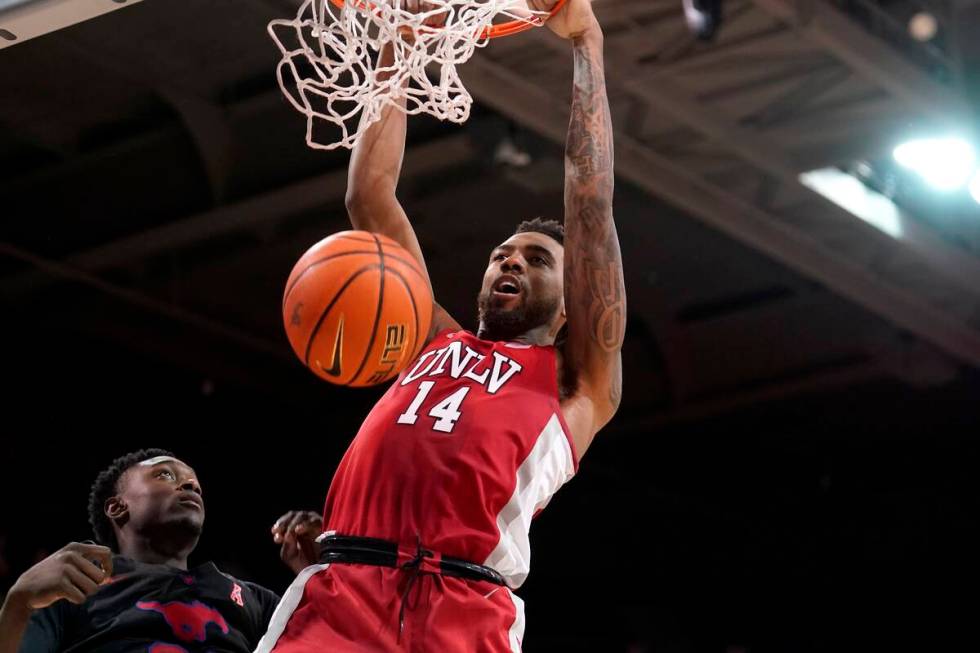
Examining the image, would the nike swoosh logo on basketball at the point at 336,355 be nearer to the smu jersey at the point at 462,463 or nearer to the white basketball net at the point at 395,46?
the smu jersey at the point at 462,463

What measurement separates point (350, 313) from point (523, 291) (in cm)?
61

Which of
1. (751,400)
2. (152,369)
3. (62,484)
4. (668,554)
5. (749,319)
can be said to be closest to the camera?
(62,484)

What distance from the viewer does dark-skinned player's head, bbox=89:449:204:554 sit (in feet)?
11.9

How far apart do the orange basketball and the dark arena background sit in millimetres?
1074

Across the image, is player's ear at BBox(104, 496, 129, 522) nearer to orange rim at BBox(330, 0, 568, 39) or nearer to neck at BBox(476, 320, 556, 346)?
neck at BBox(476, 320, 556, 346)

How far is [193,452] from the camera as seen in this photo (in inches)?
369

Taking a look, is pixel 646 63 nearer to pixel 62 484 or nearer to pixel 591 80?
pixel 591 80

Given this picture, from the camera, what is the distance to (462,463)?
2.76m

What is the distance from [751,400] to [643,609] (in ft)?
6.58

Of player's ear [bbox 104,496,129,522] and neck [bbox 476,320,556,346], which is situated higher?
neck [bbox 476,320,556,346]

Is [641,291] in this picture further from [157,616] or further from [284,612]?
[284,612]

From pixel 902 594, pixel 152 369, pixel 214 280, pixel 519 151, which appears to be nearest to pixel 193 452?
pixel 152 369

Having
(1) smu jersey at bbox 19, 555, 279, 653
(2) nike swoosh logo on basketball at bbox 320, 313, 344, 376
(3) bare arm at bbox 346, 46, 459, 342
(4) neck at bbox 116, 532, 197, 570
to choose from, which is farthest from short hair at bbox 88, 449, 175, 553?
(2) nike swoosh logo on basketball at bbox 320, 313, 344, 376

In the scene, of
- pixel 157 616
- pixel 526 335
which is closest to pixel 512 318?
pixel 526 335
